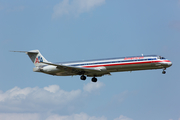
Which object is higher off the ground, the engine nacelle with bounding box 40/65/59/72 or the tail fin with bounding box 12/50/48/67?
the tail fin with bounding box 12/50/48/67

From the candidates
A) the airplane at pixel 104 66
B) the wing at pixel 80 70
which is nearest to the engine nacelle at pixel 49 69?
the airplane at pixel 104 66

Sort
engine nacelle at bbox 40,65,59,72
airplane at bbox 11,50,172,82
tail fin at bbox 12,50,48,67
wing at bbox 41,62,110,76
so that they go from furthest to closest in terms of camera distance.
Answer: tail fin at bbox 12,50,48,67 < engine nacelle at bbox 40,65,59,72 < wing at bbox 41,62,110,76 < airplane at bbox 11,50,172,82

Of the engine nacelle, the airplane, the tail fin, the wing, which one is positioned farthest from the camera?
the tail fin

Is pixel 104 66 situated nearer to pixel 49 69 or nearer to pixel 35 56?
pixel 49 69

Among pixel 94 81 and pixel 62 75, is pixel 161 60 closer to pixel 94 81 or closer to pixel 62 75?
pixel 94 81

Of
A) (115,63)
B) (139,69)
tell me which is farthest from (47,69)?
(139,69)

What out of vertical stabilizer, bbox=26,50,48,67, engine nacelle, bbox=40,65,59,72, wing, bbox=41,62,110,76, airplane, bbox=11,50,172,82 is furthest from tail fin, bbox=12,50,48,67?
wing, bbox=41,62,110,76

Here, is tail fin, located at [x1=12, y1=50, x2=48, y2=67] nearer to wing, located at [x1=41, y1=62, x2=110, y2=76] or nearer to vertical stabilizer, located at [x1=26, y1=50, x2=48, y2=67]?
vertical stabilizer, located at [x1=26, y1=50, x2=48, y2=67]

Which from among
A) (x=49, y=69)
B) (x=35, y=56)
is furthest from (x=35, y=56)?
(x=49, y=69)

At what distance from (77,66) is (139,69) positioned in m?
10.7

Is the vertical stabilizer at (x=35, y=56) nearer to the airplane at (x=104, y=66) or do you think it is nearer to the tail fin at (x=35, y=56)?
the tail fin at (x=35, y=56)

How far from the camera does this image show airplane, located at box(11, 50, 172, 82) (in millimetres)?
47844

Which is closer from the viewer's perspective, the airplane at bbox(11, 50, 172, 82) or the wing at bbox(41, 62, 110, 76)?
the airplane at bbox(11, 50, 172, 82)

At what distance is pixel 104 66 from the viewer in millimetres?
49375
